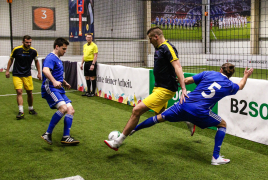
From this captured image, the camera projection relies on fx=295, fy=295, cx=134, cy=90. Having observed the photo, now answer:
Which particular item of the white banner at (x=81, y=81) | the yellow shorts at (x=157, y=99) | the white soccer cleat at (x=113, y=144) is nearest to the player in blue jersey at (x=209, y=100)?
the yellow shorts at (x=157, y=99)

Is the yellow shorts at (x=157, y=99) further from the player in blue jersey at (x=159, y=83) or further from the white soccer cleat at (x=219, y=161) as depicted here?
the white soccer cleat at (x=219, y=161)

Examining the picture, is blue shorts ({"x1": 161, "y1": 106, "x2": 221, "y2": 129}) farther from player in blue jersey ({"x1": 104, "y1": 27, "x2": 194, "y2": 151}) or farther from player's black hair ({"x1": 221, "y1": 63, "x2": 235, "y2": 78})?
player's black hair ({"x1": 221, "y1": 63, "x2": 235, "y2": 78})

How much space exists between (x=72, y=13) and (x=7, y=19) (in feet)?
22.5

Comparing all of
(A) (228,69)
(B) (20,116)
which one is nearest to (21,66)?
(B) (20,116)

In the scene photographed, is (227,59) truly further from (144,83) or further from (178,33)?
(144,83)

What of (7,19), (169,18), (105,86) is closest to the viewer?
(105,86)

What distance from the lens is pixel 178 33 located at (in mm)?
20156

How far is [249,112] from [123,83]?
3.55 m

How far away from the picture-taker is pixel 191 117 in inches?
139

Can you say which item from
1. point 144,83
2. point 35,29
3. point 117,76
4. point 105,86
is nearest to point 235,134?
point 144,83

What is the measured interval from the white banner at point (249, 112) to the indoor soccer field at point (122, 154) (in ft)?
0.47

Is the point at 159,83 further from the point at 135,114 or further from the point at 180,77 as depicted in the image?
the point at 135,114

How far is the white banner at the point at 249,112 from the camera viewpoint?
4.28 metres

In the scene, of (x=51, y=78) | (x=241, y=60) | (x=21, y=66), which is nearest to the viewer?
(x=51, y=78)
